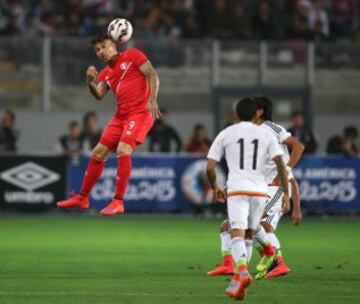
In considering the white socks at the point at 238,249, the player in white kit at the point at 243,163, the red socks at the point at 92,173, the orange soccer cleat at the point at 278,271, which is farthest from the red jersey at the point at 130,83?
the white socks at the point at 238,249

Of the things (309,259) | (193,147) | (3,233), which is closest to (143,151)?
(193,147)

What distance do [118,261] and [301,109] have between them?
13079 mm

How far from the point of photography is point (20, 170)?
24.4 metres

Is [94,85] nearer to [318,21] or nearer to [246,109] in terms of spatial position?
[246,109]

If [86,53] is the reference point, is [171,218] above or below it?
below

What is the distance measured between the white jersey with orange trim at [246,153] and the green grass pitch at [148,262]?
104 cm

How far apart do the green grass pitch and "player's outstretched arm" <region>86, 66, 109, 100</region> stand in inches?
80.7

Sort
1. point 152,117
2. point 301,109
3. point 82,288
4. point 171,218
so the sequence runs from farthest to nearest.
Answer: point 301,109 < point 171,218 < point 152,117 < point 82,288

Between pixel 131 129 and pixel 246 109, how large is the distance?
3.59 m

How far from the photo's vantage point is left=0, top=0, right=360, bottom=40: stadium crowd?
2719cm

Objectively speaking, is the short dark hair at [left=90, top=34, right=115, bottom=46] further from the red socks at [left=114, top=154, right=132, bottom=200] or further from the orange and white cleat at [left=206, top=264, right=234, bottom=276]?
the orange and white cleat at [left=206, top=264, right=234, bottom=276]

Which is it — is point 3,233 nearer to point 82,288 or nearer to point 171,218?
point 171,218

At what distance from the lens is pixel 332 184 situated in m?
24.6

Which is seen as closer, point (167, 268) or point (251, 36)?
point (167, 268)
